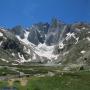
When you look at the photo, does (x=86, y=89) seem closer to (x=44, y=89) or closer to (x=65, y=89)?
(x=65, y=89)

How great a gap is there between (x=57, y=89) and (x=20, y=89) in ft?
38.9

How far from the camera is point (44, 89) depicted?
69750 mm

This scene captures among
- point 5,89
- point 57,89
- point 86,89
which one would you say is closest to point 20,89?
point 5,89

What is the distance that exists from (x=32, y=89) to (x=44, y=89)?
5600 mm

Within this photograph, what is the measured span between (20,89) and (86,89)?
666 inches

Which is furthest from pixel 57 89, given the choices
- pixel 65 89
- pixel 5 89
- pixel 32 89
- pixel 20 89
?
pixel 5 89

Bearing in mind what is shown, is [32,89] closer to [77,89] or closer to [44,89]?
[44,89]

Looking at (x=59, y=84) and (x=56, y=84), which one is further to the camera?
(x=59, y=84)

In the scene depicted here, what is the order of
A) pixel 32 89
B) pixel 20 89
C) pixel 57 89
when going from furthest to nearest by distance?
pixel 20 89, pixel 57 89, pixel 32 89

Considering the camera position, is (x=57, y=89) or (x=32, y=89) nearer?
(x=32, y=89)

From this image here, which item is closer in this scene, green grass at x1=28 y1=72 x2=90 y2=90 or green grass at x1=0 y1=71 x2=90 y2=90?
green grass at x1=28 y1=72 x2=90 y2=90

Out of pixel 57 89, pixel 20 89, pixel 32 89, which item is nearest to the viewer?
pixel 32 89

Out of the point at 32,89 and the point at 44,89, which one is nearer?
the point at 32,89

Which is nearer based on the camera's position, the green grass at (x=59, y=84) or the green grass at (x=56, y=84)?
the green grass at (x=59, y=84)
